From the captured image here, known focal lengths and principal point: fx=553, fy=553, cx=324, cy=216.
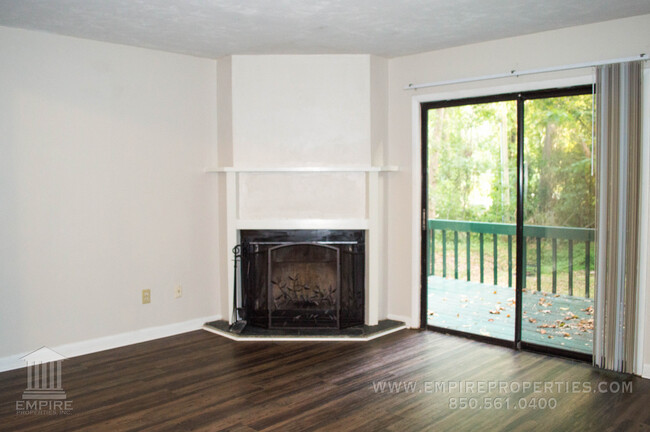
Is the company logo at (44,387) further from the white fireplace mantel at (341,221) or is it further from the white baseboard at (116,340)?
the white fireplace mantel at (341,221)

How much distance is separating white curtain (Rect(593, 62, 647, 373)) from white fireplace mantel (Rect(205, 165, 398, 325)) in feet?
5.58

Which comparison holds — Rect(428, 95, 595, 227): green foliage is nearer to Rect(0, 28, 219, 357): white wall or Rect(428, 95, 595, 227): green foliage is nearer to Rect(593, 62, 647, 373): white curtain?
Rect(593, 62, 647, 373): white curtain

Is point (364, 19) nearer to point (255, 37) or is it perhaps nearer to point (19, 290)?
point (255, 37)

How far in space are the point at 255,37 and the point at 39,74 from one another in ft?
5.15

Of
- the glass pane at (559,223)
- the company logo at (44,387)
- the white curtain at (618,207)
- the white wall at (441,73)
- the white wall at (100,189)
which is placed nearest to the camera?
the company logo at (44,387)

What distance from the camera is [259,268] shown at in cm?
486

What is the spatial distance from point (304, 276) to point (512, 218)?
181 centimetres

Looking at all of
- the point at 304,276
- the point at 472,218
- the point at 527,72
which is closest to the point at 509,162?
the point at 472,218

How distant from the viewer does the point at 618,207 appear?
370cm

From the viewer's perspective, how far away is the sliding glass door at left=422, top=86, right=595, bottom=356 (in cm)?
405

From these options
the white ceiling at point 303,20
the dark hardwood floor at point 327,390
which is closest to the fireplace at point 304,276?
Answer: the dark hardwood floor at point 327,390

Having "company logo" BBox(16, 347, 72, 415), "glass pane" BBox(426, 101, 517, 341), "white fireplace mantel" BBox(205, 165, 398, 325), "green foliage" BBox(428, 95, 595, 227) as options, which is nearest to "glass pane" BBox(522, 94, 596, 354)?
"green foliage" BBox(428, 95, 595, 227)

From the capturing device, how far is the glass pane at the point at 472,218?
4.43 m

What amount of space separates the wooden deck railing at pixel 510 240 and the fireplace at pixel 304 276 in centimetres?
67
